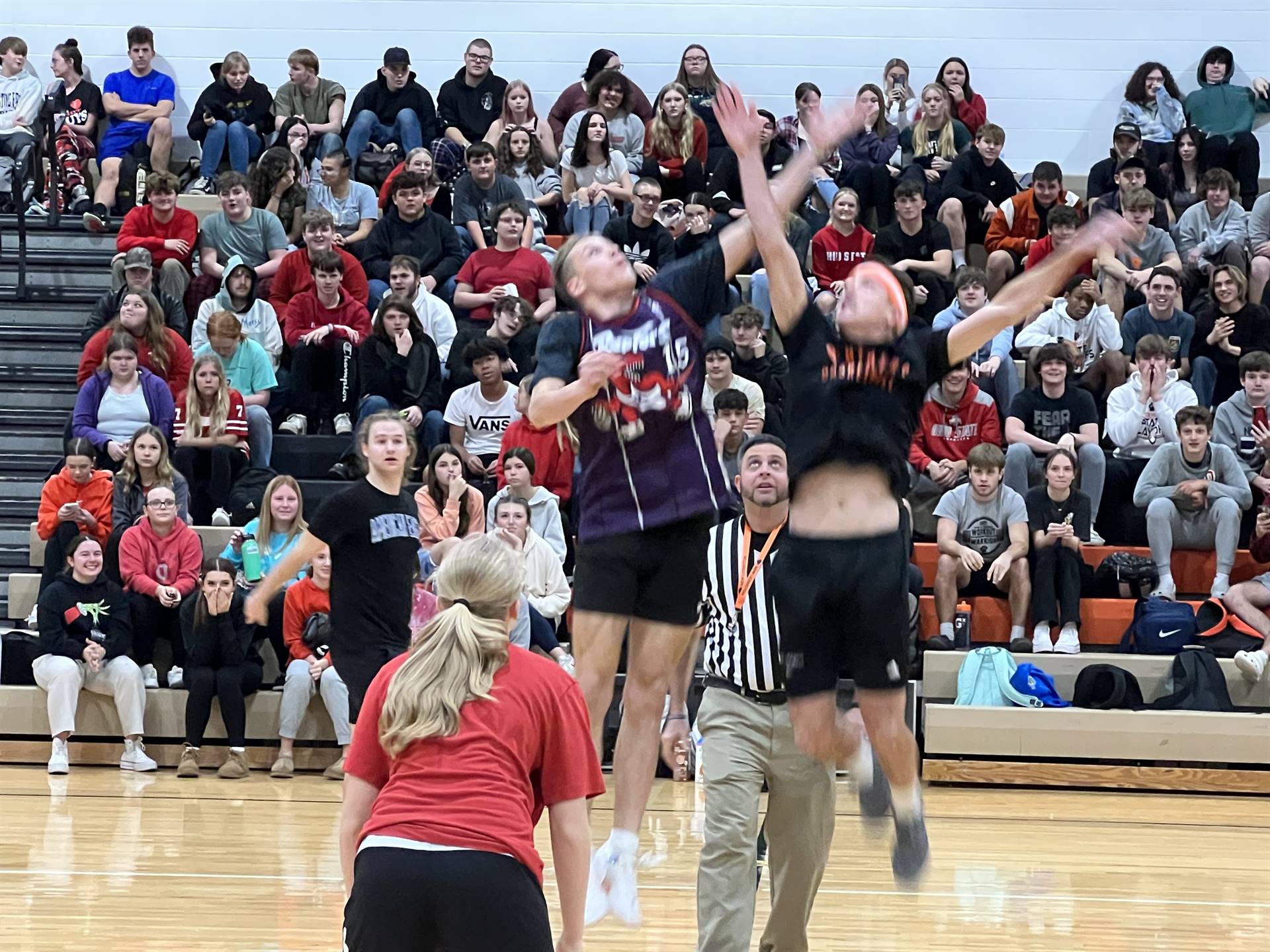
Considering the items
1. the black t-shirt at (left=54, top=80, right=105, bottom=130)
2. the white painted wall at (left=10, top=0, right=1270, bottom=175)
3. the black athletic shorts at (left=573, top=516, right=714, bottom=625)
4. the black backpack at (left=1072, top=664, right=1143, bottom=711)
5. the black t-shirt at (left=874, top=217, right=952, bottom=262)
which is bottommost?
the black backpack at (left=1072, top=664, right=1143, bottom=711)

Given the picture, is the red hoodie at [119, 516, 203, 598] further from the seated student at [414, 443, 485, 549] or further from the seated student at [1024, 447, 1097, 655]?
the seated student at [1024, 447, 1097, 655]

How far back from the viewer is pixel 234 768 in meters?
10.2

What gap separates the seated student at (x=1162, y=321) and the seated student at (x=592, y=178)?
4296 mm

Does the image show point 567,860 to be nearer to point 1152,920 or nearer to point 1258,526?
point 1152,920

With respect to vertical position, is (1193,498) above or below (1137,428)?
below

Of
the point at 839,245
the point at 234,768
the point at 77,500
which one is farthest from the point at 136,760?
the point at 839,245

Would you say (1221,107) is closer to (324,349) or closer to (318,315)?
(318,315)

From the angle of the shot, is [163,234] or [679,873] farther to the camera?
[163,234]

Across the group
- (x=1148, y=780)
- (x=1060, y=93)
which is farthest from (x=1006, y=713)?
(x=1060, y=93)

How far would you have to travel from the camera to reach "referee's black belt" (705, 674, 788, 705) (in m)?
5.41

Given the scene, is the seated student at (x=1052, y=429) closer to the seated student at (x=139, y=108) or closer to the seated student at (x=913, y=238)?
the seated student at (x=913, y=238)

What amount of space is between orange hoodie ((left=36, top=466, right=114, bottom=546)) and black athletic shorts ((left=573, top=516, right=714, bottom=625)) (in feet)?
22.0

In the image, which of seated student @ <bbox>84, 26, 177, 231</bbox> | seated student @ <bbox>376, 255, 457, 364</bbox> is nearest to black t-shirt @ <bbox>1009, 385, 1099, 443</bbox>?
seated student @ <bbox>376, 255, 457, 364</bbox>

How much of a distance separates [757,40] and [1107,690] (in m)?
8.46
